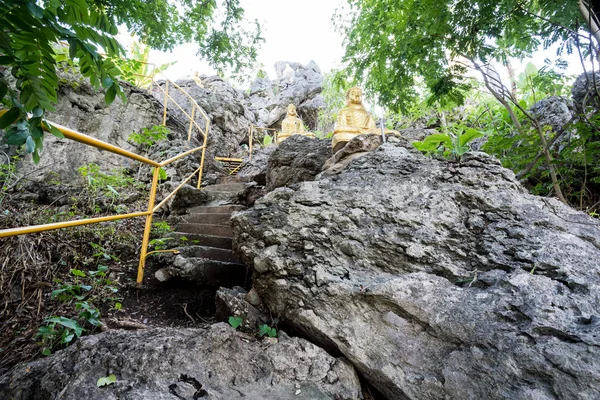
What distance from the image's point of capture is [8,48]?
63cm

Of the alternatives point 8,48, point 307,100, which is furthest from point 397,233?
point 307,100

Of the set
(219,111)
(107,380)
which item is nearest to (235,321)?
(107,380)

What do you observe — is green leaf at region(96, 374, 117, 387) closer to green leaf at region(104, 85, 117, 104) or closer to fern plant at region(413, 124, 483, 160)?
green leaf at region(104, 85, 117, 104)

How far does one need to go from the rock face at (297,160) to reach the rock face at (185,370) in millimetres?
2829

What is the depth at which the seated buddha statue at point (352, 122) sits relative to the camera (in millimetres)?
4062

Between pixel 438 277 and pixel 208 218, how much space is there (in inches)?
125

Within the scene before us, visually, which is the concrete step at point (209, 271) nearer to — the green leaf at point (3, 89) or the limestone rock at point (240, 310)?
the limestone rock at point (240, 310)

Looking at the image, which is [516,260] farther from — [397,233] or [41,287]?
[41,287]

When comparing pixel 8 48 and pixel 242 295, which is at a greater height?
pixel 8 48

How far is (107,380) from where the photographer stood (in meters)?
1.25

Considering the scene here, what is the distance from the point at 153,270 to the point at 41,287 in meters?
0.89

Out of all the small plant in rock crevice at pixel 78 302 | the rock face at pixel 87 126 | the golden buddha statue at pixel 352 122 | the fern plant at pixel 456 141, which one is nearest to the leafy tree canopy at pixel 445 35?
the fern plant at pixel 456 141

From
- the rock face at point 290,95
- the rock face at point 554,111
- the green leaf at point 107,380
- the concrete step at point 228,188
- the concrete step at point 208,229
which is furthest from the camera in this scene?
the rock face at point 290,95

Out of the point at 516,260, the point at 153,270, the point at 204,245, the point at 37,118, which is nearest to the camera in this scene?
the point at 37,118
